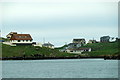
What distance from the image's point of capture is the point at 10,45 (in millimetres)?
155875

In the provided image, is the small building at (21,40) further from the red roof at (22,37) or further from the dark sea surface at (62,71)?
the dark sea surface at (62,71)

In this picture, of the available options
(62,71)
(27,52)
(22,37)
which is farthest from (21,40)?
(62,71)

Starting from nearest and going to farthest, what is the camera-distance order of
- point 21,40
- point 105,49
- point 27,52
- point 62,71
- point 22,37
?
point 62,71 < point 27,52 < point 21,40 < point 22,37 < point 105,49

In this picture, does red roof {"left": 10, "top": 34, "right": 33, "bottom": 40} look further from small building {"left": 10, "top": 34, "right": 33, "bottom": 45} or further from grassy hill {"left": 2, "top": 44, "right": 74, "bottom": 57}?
grassy hill {"left": 2, "top": 44, "right": 74, "bottom": 57}

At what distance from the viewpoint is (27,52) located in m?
146

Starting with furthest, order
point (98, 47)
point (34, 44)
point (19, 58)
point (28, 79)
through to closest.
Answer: point (98, 47) < point (34, 44) < point (19, 58) < point (28, 79)

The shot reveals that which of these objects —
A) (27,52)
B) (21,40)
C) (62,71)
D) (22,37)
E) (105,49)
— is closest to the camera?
(62,71)

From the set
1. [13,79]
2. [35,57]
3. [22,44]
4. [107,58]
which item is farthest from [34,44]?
[13,79]

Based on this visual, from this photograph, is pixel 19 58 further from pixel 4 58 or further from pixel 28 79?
pixel 28 79

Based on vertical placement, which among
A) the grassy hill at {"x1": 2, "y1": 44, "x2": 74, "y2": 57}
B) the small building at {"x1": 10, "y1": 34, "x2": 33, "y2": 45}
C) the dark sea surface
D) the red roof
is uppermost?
the red roof

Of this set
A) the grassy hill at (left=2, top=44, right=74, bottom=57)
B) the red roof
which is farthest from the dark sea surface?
the red roof

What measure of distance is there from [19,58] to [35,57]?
670 centimetres

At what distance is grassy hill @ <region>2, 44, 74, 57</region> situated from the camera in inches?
5674

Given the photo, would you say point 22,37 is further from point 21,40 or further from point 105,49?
point 105,49
